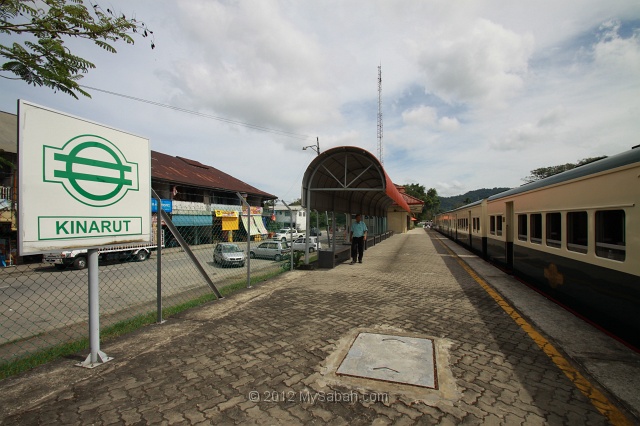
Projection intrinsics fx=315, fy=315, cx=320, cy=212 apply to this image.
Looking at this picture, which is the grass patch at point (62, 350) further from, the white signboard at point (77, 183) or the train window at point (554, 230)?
the train window at point (554, 230)

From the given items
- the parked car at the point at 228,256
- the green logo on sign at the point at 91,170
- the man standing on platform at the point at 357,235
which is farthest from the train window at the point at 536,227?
the parked car at the point at 228,256

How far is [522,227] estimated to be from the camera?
763 centimetres

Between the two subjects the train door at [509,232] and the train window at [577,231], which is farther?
the train door at [509,232]

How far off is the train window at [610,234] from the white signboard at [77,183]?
230 inches

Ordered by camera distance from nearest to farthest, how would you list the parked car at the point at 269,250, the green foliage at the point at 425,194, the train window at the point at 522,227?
1. the train window at the point at 522,227
2. the parked car at the point at 269,250
3. the green foliage at the point at 425,194

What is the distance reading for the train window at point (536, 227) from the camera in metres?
6.50

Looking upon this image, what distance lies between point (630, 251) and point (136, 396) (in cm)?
534

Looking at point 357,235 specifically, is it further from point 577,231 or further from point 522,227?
point 577,231

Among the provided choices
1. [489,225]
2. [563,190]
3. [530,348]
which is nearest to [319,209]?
[489,225]

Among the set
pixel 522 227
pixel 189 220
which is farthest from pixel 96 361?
pixel 189 220

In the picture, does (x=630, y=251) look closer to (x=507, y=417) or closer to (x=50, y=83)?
(x=507, y=417)

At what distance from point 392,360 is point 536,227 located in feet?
17.1

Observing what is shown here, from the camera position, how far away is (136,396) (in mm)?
2721

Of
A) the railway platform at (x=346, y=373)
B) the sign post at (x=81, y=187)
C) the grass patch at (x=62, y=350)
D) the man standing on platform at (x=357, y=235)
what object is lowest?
the grass patch at (x=62, y=350)
